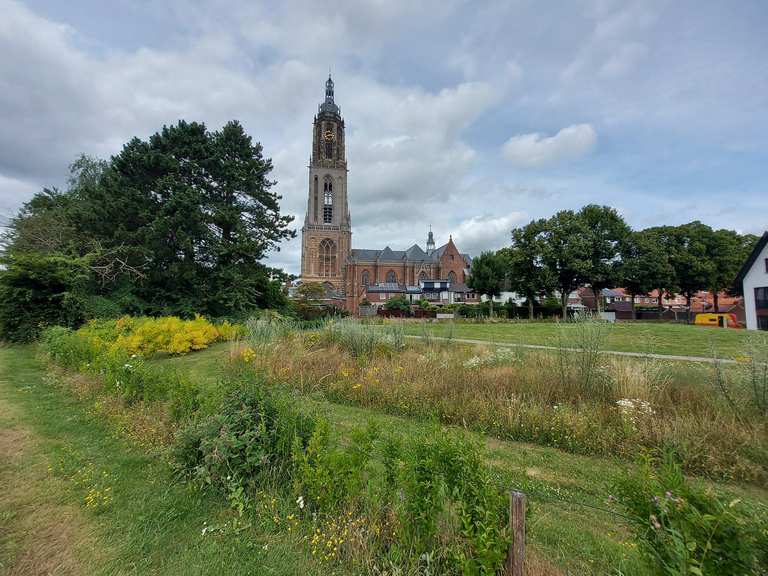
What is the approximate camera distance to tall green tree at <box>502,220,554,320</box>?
32.8 metres

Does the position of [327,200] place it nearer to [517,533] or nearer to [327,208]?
[327,208]

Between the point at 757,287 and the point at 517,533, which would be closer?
the point at 517,533

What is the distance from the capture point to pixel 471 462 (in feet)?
7.48

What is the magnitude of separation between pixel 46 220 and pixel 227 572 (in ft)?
99.0

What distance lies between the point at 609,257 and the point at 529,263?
848 cm

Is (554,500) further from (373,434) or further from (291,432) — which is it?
(291,432)

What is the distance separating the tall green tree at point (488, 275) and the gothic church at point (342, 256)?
2056cm

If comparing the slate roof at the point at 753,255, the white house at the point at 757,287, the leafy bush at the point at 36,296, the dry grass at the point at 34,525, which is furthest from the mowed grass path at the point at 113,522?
the slate roof at the point at 753,255

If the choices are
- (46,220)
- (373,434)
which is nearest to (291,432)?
(373,434)

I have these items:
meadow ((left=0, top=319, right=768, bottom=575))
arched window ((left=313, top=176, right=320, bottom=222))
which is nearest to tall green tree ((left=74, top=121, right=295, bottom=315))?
meadow ((left=0, top=319, right=768, bottom=575))

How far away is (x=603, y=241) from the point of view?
110 ft

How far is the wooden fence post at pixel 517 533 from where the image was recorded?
1.88 m

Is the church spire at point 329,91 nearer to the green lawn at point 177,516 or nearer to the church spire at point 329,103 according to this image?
the church spire at point 329,103

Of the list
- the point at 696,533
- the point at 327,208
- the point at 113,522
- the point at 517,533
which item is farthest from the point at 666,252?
the point at 327,208
